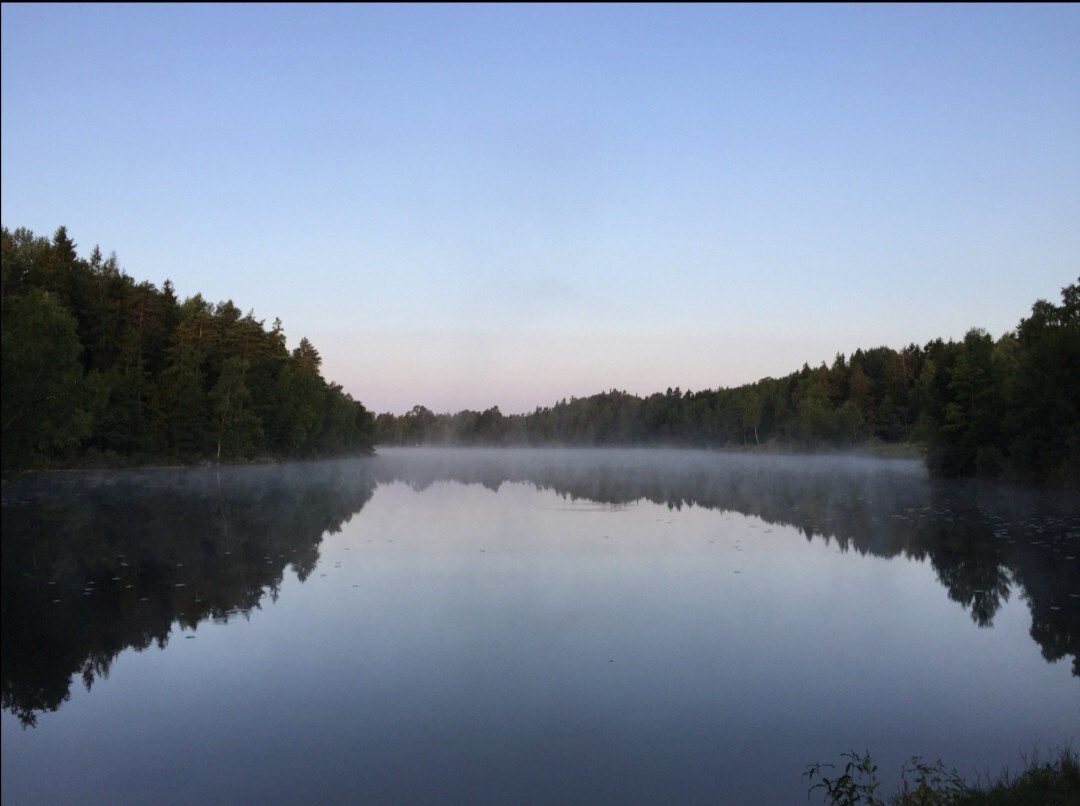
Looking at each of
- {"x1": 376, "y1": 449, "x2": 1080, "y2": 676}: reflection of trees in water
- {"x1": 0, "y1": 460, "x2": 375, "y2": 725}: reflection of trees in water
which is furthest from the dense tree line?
{"x1": 376, "y1": 449, "x2": 1080, "y2": 676}: reflection of trees in water

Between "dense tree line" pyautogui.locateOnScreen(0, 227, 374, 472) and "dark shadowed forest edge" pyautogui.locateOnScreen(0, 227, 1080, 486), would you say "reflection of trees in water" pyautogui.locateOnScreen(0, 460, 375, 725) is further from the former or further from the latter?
"dense tree line" pyautogui.locateOnScreen(0, 227, 374, 472)

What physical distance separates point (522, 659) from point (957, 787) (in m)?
6.64

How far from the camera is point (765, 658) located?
43.9 feet

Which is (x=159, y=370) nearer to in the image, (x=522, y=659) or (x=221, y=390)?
(x=221, y=390)

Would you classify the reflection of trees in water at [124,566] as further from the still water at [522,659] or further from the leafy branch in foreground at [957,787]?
the leafy branch in foreground at [957,787]

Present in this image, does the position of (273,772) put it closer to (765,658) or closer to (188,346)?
(765,658)

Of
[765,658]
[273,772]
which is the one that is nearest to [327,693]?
[273,772]

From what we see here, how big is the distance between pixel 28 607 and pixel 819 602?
15.8 meters

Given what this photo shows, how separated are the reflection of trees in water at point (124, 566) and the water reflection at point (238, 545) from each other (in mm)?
55

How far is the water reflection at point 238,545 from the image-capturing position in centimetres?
1435

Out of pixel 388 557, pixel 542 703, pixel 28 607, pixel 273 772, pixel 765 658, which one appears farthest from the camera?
pixel 388 557

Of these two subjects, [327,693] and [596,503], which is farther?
[596,503]

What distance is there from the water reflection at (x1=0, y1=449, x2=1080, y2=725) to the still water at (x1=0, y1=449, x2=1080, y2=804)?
0.43 ft

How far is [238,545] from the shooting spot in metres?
25.2
